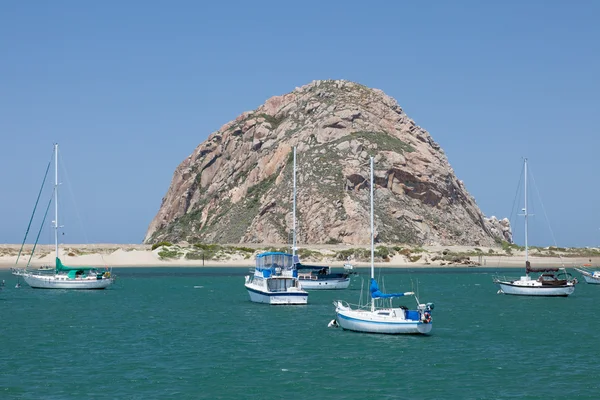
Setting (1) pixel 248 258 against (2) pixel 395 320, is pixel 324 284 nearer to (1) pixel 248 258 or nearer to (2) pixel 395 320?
(2) pixel 395 320

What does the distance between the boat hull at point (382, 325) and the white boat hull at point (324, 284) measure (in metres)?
40.3

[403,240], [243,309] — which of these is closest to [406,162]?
[403,240]

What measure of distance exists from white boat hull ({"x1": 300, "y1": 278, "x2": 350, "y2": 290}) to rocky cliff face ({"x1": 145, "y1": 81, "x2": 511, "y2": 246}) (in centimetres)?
6199

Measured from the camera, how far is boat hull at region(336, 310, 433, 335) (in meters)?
49.6

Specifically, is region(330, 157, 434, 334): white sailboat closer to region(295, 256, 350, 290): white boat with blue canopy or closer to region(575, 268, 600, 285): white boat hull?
region(295, 256, 350, 290): white boat with blue canopy

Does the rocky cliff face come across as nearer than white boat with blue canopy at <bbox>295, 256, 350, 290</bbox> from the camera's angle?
No

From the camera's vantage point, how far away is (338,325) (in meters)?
54.6

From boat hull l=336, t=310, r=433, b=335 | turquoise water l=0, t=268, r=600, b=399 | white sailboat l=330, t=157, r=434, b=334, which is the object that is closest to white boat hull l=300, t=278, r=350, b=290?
turquoise water l=0, t=268, r=600, b=399

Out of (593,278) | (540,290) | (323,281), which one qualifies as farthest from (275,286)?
(593,278)

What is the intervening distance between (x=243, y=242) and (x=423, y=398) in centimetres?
13361

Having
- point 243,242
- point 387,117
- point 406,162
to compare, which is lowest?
point 243,242

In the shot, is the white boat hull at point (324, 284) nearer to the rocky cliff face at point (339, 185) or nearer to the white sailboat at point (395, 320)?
the white sailboat at point (395, 320)

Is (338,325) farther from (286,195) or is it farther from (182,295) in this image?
(286,195)

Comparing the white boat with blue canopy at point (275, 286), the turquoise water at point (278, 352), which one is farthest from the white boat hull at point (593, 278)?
the white boat with blue canopy at point (275, 286)
